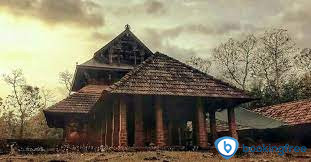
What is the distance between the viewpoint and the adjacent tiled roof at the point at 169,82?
18.6 meters

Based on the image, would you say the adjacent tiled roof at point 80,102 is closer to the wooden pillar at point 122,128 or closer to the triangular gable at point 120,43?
the triangular gable at point 120,43

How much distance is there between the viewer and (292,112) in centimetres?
2792

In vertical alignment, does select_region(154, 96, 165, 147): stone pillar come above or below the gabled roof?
below

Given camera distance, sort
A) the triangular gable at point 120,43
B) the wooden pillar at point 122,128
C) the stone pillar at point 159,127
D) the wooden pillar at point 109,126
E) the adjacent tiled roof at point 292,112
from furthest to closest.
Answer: the triangular gable at point 120,43
the adjacent tiled roof at point 292,112
the wooden pillar at point 109,126
the stone pillar at point 159,127
the wooden pillar at point 122,128

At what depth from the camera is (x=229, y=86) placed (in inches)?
826

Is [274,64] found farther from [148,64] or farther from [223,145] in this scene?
[223,145]

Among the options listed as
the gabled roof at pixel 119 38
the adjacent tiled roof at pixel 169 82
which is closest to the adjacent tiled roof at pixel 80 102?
the gabled roof at pixel 119 38

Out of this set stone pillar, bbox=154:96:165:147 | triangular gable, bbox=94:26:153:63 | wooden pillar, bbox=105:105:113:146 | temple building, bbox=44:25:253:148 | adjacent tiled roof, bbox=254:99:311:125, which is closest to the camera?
stone pillar, bbox=154:96:165:147

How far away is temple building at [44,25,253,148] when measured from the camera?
18750 millimetres

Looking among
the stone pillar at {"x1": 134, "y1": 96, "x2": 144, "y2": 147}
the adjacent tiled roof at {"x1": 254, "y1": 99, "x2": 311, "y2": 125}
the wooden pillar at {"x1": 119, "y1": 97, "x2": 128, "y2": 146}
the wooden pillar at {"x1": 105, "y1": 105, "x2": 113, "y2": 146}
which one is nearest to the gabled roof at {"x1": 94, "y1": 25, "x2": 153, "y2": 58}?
the wooden pillar at {"x1": 105, "y1": 105, "x2": 113, "y2": 146}

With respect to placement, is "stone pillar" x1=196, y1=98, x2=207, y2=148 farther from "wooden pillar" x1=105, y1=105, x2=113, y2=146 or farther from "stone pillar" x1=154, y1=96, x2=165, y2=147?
"wooden pillar" x1=105, y1=105, x2=113, y2=146

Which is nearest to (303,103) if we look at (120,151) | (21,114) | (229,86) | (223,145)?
(229,86)

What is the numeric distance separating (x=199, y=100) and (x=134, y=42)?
34.9ft

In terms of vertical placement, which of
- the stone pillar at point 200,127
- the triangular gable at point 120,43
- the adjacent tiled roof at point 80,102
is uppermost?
the triangular gable at point 120,43
